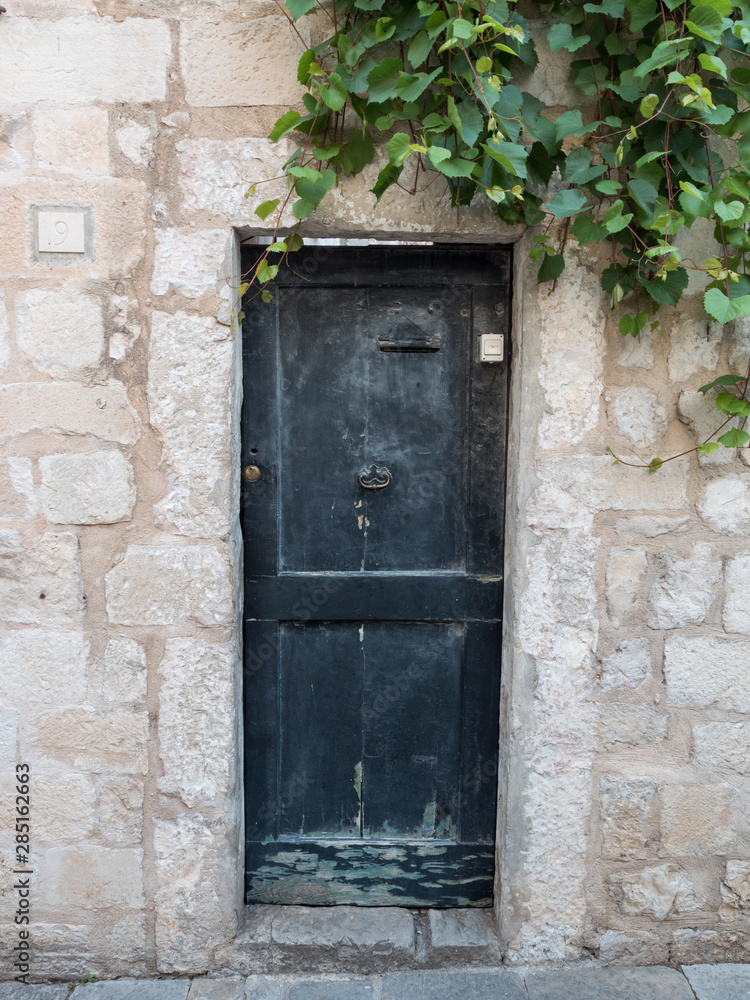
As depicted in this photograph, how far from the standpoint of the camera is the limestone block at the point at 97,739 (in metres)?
1.97

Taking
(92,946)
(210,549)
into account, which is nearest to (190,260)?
(210,549)

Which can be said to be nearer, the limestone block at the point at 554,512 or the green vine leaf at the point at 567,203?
the green vine leaf at the point at 567,203

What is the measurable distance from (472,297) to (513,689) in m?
1.14

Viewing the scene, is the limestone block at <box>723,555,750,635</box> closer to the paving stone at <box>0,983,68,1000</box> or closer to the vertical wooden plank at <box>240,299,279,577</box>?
the vertical wooden plank at <box>240,299,279,577</box>

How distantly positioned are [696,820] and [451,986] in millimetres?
839

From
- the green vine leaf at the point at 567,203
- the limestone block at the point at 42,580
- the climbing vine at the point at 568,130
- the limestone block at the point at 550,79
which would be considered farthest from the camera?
the limestone block at the point at 42,580

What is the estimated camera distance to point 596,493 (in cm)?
194

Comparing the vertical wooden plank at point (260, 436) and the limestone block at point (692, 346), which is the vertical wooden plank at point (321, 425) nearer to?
the vertical wooden plank at point (260, 436)

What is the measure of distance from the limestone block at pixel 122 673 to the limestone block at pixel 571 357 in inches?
50.2

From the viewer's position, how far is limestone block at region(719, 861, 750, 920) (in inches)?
79.8

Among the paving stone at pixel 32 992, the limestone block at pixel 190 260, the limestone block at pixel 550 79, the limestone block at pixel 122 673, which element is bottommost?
the paving stone at pixel 32 992

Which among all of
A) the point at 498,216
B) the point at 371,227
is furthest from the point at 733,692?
the point at 371,227

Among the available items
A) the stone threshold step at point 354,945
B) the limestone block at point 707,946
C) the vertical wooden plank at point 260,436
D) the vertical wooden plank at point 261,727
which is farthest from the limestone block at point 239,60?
the limestone block at point 707,946

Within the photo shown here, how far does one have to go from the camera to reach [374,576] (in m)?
2.10
